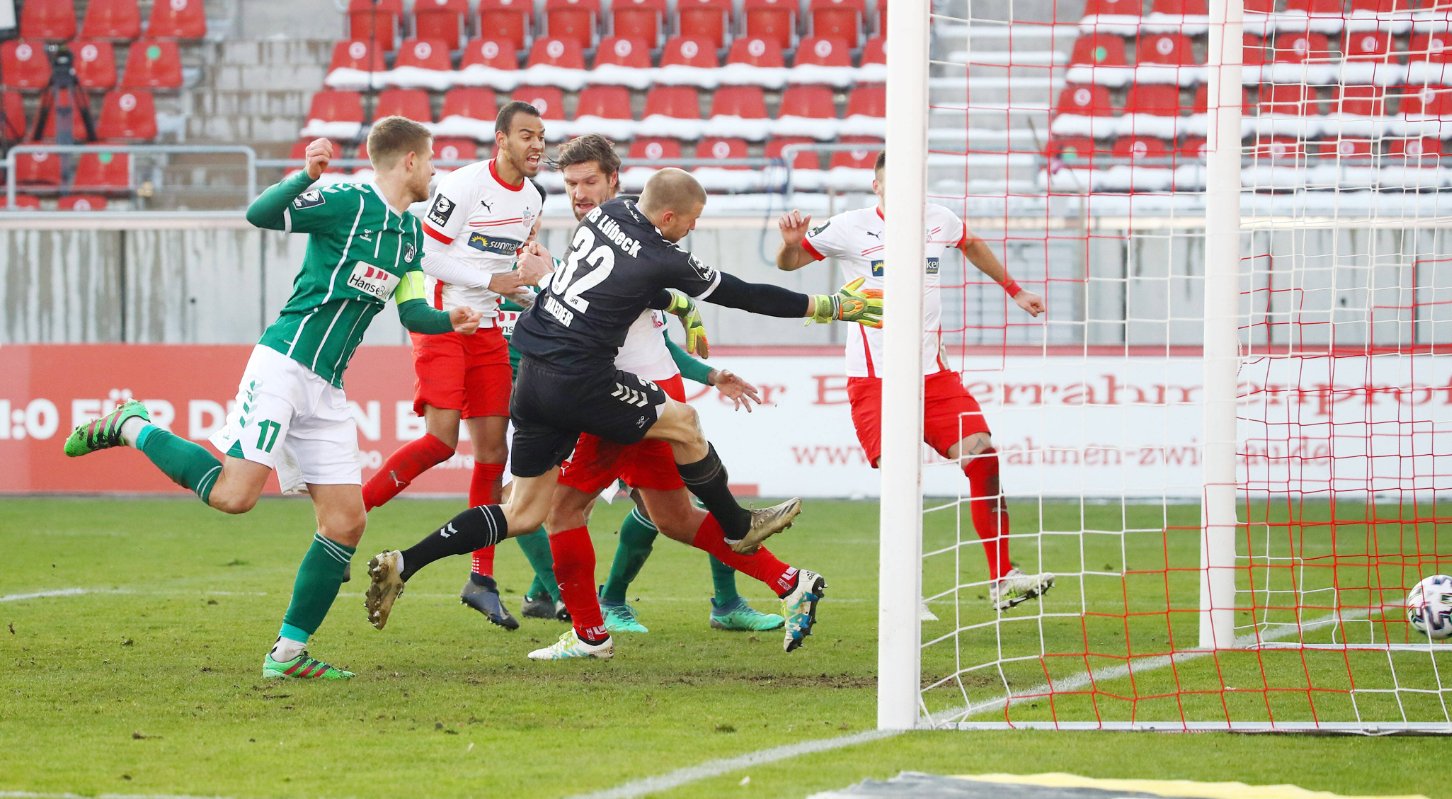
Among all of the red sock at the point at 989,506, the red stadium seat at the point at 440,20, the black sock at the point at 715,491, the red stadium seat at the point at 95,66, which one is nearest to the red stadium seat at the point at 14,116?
the red stadium seat at the point at 95,66

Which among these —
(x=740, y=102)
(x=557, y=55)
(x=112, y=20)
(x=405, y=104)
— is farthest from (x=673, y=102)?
(x=112, y=20)

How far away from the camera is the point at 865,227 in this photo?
Result: 7.27m

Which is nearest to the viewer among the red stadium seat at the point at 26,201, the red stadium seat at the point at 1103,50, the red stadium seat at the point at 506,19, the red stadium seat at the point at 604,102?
the red stadium seat at the point at 26,201

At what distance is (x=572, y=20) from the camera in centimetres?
1969

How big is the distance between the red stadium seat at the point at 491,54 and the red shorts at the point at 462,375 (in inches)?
493

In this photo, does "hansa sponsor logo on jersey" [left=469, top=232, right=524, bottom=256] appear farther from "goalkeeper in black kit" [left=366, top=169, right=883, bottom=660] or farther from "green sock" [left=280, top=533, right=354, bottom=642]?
"green sock" [left=280, top=533, right=354, bottom=642]

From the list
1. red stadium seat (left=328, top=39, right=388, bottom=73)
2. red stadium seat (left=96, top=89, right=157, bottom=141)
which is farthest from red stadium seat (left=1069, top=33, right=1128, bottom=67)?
red stadium seat (left=96, top=89, right=157, bottom=141)

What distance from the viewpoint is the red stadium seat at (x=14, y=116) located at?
18.4 meters

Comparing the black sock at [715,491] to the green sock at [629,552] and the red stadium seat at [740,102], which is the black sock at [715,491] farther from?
the red stadium seat at [740,102]

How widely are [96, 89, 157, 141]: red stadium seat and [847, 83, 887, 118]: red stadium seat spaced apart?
26.3 feet

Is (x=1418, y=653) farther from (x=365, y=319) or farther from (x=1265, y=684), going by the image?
(x=365, y=319)

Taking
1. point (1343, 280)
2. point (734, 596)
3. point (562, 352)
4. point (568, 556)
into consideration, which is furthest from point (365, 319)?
point (1343, 280)

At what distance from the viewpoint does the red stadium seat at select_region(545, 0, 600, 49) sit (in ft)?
64.4

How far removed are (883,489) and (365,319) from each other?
2085mm
